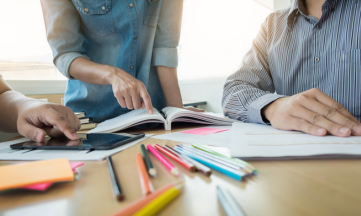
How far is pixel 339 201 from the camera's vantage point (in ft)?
0.65

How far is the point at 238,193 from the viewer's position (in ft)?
0.74

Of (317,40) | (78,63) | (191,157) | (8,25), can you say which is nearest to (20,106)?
(78,63)

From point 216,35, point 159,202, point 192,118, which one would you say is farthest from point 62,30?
point 216,35

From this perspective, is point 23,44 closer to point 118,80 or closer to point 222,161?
point 118,80

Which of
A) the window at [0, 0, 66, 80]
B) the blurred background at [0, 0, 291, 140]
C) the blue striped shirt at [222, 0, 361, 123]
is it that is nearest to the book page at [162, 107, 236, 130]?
the blue striped shirt at [222, 0, 361, 123]

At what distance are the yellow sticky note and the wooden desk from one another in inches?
0.5

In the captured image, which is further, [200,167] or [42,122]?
[42,122]

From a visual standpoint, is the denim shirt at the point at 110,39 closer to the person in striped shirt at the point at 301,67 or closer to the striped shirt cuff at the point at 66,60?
the striped shirt cuff at the point at 66,60

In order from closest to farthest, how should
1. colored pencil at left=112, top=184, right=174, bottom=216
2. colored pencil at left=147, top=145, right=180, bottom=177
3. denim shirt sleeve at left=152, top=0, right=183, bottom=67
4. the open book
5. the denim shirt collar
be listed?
colored pencil at left=112, top=184, right=174, bottom=216
colored pencil at left=147, top=145, right=180, bottom=177
the open book
the denim shirt collar
denim shirt sleeve at left=152, top=0, right=183, bottom=67

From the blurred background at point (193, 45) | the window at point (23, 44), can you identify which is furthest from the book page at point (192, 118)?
the window at point (23, 44)

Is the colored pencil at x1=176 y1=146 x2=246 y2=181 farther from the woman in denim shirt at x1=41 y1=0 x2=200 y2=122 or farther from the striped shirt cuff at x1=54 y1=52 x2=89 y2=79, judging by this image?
the striped shirt cuff at x1=54 y1=52 x2=89 y2=79

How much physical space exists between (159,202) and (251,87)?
694mm

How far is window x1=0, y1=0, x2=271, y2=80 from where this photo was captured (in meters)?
1.48

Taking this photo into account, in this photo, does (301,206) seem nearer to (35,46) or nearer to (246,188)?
(246,188)
